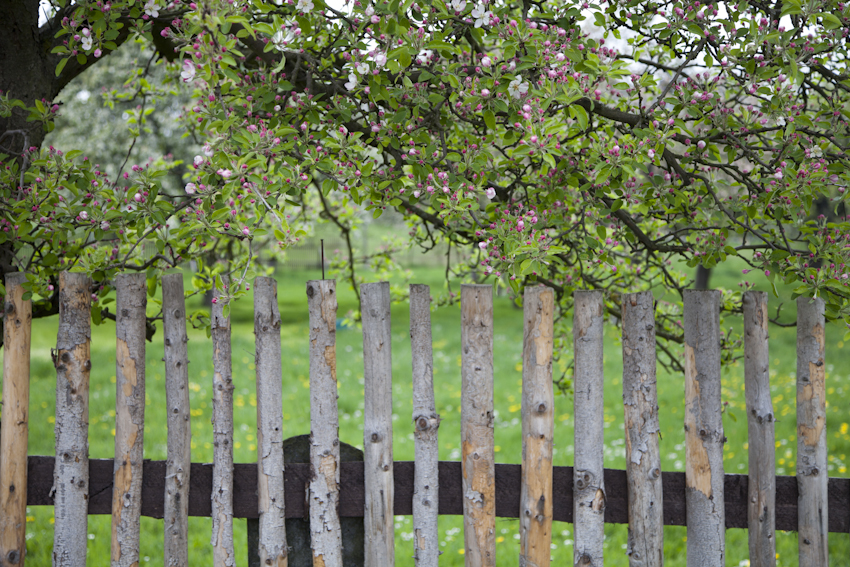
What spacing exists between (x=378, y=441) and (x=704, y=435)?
4.82 ft

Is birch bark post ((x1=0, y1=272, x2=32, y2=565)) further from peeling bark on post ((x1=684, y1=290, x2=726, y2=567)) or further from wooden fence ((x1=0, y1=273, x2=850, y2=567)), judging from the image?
peeling bark on post ((x1=684, y1=290, x2=726, y2=567))

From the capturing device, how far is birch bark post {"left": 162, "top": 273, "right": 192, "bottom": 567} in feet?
9.35

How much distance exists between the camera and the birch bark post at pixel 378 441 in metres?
2.78

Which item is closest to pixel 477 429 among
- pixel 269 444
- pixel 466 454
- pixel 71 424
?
pixel 466 454

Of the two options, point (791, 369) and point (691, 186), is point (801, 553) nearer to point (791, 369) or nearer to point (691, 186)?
point (691, 186)

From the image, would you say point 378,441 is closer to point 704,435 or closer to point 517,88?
point 704,435

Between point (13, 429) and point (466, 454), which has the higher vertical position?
point (13, 429)

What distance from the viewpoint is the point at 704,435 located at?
2.76m

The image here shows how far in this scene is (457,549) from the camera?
4824 millimetres

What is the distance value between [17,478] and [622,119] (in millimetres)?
3362

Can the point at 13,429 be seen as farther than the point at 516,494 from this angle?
Yes

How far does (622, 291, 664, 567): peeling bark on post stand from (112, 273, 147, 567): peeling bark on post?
225cm

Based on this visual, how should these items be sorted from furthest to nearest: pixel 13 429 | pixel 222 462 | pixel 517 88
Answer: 1. pixel 13 429
2. pixel 222 462
3. pixel 517 88

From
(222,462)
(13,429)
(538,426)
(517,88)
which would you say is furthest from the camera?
(13,429)
